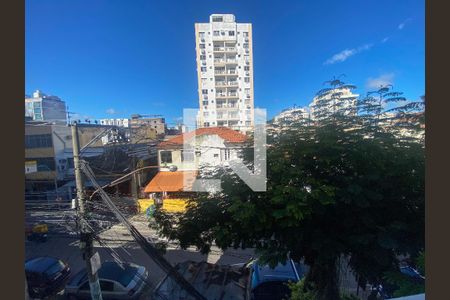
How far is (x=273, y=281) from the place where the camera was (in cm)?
312

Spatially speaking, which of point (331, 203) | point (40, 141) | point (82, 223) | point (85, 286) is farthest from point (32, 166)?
point (331, 203)

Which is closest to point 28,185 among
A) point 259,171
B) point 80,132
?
point 80,132

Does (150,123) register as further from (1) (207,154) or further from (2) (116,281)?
(2) (116,281)

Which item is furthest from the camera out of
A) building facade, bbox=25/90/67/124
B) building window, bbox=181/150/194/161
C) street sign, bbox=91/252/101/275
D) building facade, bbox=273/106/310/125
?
building window, bbox=181/150/194/161

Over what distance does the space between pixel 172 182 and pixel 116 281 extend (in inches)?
48.6

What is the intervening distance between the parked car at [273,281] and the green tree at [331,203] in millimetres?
675

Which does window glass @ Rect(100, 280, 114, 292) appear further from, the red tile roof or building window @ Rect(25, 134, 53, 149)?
the red tile roof

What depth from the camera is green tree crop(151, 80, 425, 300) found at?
2.09 m

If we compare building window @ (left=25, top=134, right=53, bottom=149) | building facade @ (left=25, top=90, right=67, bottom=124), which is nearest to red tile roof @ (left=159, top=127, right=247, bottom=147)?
building facade @ (left=25, top=90, right=67, bottom=124)

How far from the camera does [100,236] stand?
7.57ft

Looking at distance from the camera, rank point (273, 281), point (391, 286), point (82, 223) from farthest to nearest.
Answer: point (273, 281) < point (82, 223) < point (391, 286)

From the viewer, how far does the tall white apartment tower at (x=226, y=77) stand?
90.0 inches

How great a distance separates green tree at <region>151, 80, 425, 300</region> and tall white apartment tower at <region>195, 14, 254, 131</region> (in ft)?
1.54

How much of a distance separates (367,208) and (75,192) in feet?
9.21
